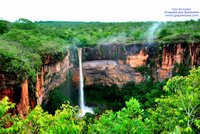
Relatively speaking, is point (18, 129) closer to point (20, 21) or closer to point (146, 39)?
point (20, 21)

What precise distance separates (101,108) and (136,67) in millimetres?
5260

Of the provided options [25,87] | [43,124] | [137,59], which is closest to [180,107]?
[43,124]

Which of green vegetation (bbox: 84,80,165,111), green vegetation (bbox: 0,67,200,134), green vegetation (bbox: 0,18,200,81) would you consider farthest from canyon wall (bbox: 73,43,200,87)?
green vegetation (bbox: 0,67,200,134)

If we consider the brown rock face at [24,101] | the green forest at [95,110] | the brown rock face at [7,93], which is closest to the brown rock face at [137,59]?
the green forest at [95,110]

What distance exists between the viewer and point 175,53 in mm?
30922

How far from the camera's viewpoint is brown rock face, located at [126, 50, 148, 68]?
3106 cm

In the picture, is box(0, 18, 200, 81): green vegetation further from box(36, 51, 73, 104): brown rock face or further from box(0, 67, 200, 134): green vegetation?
box(0, 67, 200, 134): green vegetation

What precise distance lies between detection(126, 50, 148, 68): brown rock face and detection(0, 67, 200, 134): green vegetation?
851 inches

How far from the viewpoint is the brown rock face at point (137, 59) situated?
102 ft

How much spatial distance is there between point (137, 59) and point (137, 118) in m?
23.3

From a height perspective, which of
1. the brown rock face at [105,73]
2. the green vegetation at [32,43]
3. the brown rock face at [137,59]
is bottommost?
the brown rock face at [105,73]

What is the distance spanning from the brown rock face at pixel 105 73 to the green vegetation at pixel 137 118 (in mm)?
21696

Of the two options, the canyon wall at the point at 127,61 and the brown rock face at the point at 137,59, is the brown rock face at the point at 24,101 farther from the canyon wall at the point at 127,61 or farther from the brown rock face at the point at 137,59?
the brown rock face at the point at 137,59

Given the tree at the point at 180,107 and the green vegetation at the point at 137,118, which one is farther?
the tree at the point at 180,107
